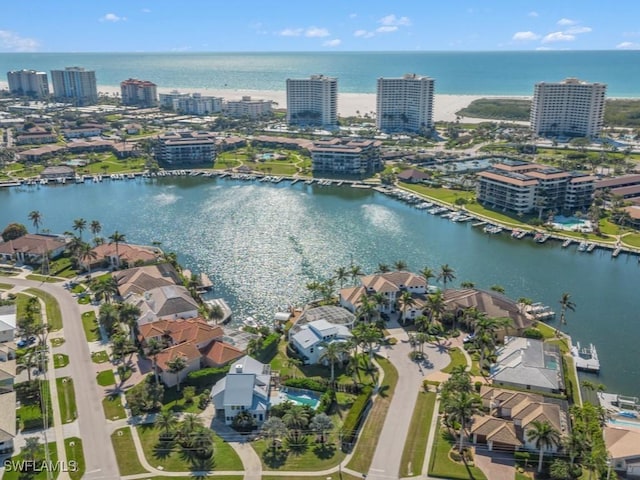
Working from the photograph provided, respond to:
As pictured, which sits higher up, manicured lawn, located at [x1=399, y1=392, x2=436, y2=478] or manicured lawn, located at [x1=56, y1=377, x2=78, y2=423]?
manicured lawn, located at [x1=56, y1=377, x2=78, y2=423]

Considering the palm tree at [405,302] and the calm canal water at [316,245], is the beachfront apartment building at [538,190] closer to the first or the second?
the calm canal water at [316,245]

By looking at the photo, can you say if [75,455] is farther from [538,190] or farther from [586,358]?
[538,190]

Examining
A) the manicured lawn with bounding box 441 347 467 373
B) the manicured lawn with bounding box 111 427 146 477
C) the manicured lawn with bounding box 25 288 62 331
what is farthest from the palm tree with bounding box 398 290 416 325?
the manicured lawn with bounding box 25 288 62 331

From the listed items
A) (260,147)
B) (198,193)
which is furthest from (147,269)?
(260,147)

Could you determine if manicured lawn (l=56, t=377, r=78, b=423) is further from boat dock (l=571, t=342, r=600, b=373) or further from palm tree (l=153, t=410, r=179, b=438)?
boat dock (l=571, t=342, r=600, b=373)

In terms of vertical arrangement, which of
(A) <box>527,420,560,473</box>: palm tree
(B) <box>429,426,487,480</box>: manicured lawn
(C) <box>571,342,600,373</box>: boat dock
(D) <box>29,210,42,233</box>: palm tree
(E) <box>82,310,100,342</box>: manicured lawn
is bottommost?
(B) <box>429,426,487,480</box>: manicured lawn

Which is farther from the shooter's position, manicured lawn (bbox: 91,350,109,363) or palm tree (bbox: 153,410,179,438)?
manicured lawn (bbox: 91,350,109,363)

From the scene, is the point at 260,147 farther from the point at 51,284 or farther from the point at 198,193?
the point at 51,284
